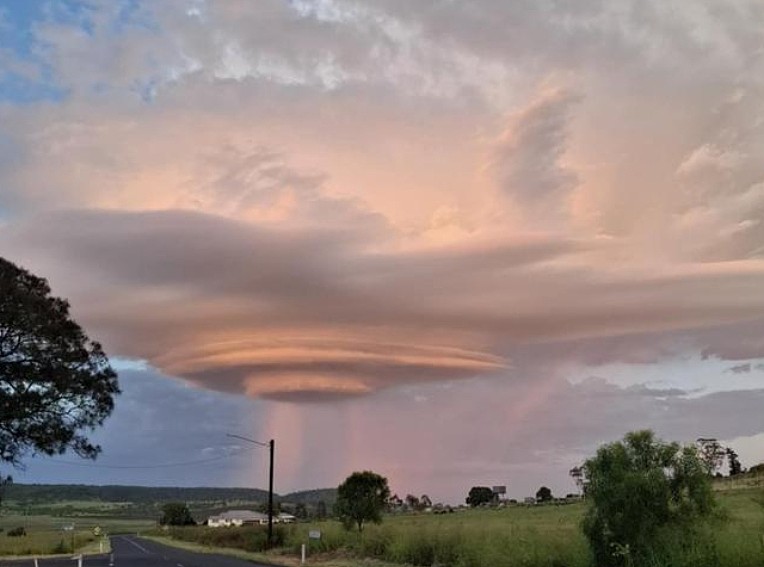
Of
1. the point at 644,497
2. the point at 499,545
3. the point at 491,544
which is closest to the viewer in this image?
the point at 644,497

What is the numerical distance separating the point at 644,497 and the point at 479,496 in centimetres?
16127

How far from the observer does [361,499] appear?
238 feet

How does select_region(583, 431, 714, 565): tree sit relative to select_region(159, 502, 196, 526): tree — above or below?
below

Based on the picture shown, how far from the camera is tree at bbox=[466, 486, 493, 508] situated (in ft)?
604

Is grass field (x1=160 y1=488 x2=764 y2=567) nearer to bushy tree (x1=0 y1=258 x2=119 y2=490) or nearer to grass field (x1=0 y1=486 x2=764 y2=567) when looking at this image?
grass field (x1=0 y1=486 x2=764 y2=567)

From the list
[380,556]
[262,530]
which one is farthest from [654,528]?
[262,530]

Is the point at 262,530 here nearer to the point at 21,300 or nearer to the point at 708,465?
the point at 21,300

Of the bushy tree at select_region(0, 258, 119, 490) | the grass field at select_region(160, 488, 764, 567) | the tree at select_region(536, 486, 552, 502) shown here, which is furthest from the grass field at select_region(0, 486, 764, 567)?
the tree at select_region(536, 486, 552, 502)

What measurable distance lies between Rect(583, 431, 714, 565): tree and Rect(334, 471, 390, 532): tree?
145 feet

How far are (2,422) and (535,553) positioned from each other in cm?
2435

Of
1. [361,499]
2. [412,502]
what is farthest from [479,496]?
[361,499]

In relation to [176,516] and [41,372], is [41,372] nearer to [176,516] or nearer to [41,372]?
[41,372]

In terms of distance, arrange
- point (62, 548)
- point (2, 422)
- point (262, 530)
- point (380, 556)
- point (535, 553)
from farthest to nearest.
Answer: point (62, 548)
point (262, 530)
point (380, 556)
point (2, 422)
point (535, 553)

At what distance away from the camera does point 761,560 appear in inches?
968
